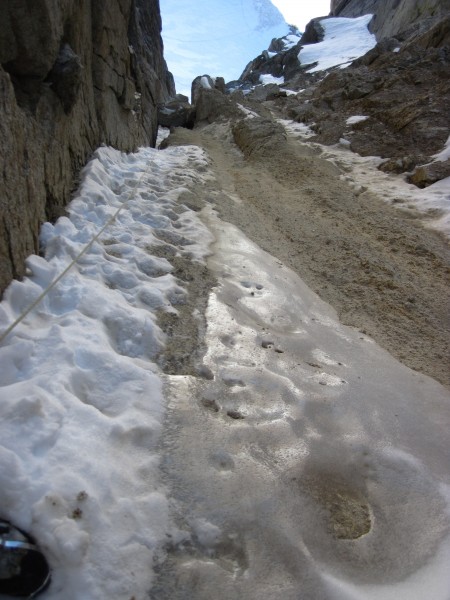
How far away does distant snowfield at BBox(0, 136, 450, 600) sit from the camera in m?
1.62

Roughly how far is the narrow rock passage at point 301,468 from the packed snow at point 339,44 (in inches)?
1293

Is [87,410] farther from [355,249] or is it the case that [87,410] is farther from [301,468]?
[355,249]

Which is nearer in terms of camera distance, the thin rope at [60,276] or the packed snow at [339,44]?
the thin rope at [60,276]

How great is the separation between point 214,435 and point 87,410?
0.73 m

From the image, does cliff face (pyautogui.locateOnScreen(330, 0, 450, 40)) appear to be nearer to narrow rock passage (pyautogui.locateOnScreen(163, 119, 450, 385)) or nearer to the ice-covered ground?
the ice-covered ground

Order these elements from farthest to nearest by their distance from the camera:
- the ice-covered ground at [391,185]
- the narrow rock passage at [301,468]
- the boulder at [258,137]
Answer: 1. the boulder at [258,137]
2. the ice-covered ground at [391,185]
3. the narrow rock passage at [301,468]

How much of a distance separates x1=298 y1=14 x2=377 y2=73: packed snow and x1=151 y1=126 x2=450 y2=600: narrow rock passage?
32.8 m

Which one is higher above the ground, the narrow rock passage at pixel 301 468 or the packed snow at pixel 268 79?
the packed snow at pixel 268 79

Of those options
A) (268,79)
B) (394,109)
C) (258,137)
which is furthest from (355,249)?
(268,79)

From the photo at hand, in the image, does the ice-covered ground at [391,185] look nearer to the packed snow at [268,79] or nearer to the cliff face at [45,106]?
the cliff face at [45,106]

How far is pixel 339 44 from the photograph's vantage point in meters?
36.6

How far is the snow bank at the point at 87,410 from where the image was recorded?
1527mm

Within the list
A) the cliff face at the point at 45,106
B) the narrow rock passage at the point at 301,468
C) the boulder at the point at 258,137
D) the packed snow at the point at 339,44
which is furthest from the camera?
the packed snow at the point at 339,44

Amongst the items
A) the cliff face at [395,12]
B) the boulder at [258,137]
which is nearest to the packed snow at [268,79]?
the cliff face at [395,12]
